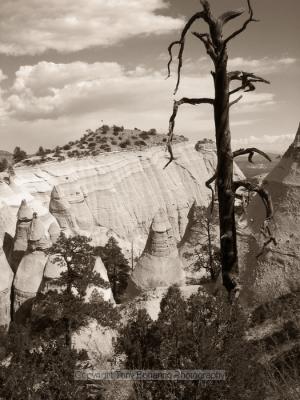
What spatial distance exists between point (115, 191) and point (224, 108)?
125ft

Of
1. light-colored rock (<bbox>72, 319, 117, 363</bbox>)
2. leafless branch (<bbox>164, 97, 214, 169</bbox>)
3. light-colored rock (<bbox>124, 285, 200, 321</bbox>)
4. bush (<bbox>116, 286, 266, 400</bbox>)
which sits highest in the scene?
leafless branch (<bbox>164, 97, 214, 169</bbox>)

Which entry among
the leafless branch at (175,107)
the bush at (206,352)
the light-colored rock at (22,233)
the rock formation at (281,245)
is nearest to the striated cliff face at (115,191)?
the light-colored rock at (22,233)

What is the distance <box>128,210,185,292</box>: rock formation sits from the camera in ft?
62.3

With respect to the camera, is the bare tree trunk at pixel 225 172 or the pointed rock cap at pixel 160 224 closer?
the bare tree trunk at pixel 225 172

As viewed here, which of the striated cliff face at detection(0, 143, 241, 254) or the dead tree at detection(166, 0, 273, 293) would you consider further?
the striated cliff face at detection(0, 143, 241, 254)

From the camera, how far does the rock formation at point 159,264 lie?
19.0 meters

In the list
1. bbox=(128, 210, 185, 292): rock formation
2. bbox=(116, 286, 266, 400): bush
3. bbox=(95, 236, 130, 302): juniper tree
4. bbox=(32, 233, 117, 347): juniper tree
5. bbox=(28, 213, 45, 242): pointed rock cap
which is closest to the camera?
bbox=(116, 286, 266, 400): bush

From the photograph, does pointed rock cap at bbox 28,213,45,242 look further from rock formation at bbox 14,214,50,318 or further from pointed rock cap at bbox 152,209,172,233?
pointed rock cap at bbox 152,209,172,233

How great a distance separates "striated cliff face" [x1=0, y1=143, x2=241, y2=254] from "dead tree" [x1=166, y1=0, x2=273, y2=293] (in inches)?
970

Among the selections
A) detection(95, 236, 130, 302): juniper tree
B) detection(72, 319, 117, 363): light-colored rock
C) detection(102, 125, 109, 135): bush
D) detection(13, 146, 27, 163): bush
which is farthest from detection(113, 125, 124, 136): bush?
detection(72, 319, 117, 363): light-colored rock

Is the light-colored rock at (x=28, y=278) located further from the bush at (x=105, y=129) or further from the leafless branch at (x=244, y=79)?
the bush at (x=105, y=129)

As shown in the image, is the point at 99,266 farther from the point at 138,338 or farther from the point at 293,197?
the point at 138,338

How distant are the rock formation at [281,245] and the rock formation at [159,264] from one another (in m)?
5.48

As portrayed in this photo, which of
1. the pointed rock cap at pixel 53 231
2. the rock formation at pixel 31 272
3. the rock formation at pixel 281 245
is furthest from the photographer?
the pointed rock cap at pixel 53 231
